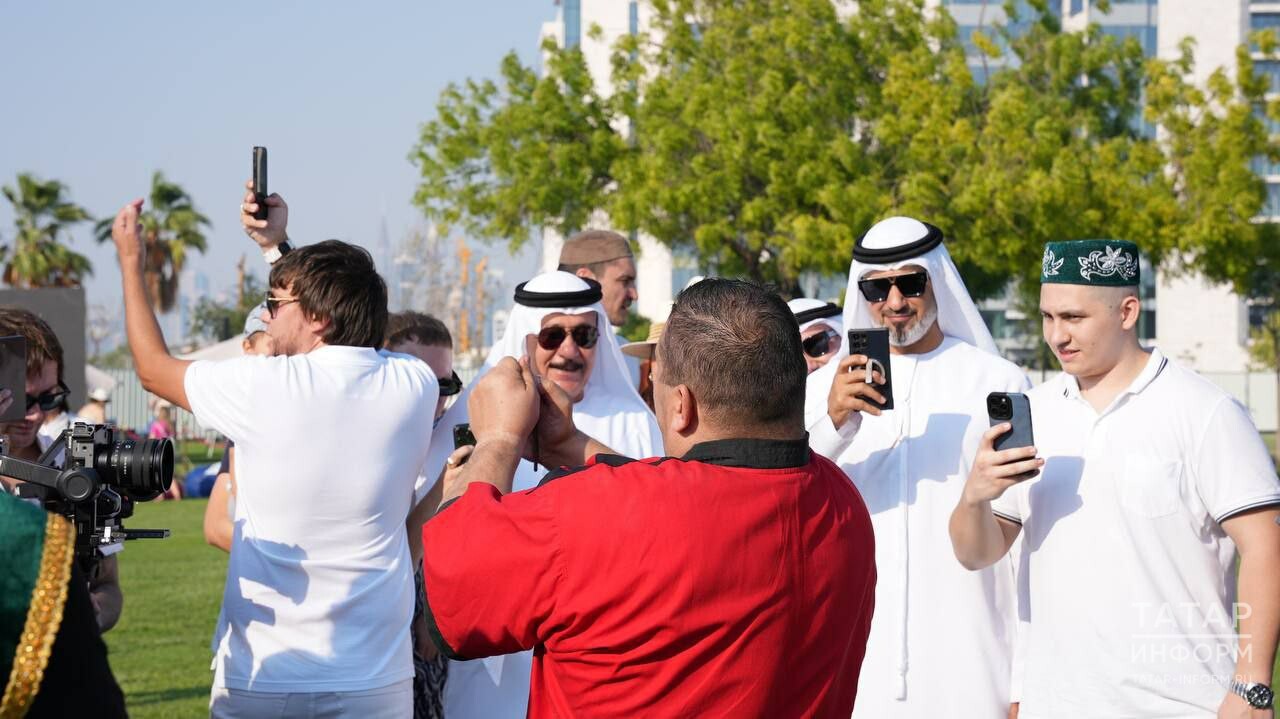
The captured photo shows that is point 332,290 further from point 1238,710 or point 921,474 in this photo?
point 1238,710

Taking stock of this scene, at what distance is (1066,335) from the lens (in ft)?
14.1

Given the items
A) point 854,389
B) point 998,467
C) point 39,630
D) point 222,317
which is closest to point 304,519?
point 854,389

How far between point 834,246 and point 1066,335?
2374 centimetres

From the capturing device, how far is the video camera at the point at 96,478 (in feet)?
10.0

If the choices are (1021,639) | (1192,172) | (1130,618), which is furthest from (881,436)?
(1192,172)

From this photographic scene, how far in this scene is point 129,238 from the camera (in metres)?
4.09

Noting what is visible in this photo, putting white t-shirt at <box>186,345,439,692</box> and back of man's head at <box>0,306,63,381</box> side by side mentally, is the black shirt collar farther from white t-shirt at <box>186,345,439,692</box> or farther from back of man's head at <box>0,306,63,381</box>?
back of man's head at <box>0,306,63,381</box>

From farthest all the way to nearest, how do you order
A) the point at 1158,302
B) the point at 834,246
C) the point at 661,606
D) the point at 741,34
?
the point at 1158,302, the point at 741,34, the point at 834,246, the point at 661,606

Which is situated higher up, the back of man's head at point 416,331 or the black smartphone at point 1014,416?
the back of man's head at point 416,331

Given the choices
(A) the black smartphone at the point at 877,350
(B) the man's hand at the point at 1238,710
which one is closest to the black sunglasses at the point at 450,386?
(A) the black smartphone at the point at 877,350

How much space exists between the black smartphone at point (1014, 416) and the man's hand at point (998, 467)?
0.05 ft

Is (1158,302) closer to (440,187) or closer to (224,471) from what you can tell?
(440,187)

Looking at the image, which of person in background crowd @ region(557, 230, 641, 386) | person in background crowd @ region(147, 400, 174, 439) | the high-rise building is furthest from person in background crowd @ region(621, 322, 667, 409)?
the high-rise building

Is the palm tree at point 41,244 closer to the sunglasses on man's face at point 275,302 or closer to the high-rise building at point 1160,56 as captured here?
the high-rise building at point 1160,56
